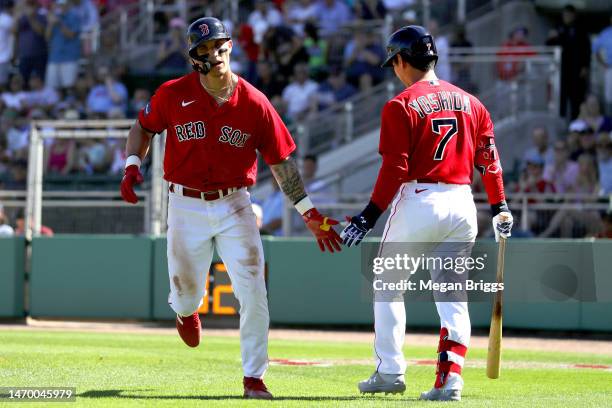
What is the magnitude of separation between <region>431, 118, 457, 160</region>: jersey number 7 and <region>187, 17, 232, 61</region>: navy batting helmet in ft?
5.06

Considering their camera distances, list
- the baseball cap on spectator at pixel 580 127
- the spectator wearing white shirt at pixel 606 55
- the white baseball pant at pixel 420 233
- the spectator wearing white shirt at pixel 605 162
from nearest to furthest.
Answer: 1. the white baseball pant at pixel 420 233
2. the spectator wearing white shirt at pixel 605 162
3. the baseball cap on spectator at pixel 580 127
4. the spectator wearing white shirt at pixel 606 55

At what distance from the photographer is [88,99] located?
22609 millimetres

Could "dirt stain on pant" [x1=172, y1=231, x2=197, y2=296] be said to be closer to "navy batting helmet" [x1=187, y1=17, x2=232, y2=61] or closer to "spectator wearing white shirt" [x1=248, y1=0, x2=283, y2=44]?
"navy batting helmet" [x1=187, y1=17, x2=232, y2=61]

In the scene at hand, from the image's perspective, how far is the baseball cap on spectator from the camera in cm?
1823

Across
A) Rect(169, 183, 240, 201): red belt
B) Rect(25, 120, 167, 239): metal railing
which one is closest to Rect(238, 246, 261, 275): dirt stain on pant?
Rect(169, 183, 240, 201): red belt

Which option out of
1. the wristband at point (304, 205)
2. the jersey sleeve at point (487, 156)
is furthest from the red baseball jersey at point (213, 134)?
the jersey sleeve at point (487, 156)

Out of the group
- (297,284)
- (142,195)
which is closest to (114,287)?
(142,195)

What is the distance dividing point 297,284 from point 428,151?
9.05 metres

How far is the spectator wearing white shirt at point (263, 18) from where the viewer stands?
2261 cm

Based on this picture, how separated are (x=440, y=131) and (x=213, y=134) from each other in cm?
153

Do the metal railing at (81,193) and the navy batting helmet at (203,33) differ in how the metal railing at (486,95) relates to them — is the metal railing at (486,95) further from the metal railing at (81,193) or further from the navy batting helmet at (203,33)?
the navy batting helmet at (203,33)

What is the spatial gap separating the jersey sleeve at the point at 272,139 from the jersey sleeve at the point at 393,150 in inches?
31.0

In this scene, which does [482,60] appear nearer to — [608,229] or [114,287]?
[608,229]

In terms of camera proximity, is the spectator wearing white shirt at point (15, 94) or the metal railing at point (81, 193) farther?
the spectator wearing white shirt at point (15, 94)
